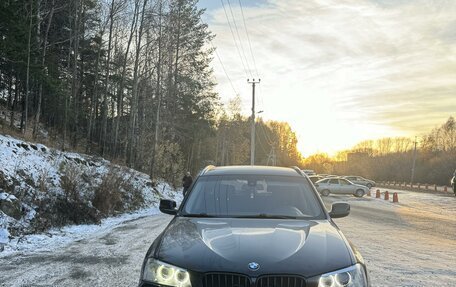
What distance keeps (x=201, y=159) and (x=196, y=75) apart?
2584 centimetres

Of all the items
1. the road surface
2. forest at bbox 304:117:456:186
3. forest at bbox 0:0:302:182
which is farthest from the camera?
forest at bbox 304:117:456:186

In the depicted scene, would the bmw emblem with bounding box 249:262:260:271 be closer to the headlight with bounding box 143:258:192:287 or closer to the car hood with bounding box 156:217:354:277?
the car hood with bounding box 156:217:354:277

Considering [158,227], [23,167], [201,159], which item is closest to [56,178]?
[23,167]

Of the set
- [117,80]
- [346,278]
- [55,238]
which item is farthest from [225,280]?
[117,80]

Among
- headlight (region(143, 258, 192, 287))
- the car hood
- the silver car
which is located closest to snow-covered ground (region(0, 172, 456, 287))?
the car hood

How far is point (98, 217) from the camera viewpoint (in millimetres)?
13648

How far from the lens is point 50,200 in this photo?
12.3m

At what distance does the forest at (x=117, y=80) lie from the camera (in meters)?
26.5

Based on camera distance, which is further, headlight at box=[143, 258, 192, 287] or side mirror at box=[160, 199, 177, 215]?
side mirror at box=[160, 199, 177, 215]

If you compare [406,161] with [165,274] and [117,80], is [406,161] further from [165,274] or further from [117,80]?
[165,274]

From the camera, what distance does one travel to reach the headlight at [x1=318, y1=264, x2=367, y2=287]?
311 centimetres

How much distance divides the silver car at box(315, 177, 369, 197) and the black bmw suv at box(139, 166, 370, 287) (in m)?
28.4

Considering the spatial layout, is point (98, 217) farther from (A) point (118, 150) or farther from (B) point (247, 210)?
(A) point (118, 150)

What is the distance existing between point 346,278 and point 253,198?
5.90ft
